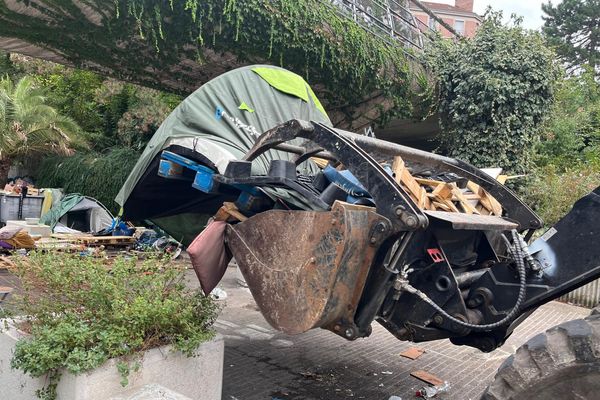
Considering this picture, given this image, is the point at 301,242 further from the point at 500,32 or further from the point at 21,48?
the point at 500,32

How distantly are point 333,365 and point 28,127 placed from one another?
44.1ft

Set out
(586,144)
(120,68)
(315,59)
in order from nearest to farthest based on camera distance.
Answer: (120,68), (315,59), (586,144)

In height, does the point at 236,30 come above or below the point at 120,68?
above

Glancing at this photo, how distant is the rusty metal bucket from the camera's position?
2.91 m

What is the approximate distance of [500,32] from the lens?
39.7 feet

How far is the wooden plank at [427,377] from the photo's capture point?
4.72 meters

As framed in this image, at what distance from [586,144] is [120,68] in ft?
44.7

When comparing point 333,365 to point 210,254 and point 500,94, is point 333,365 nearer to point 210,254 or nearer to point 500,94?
point 210,254

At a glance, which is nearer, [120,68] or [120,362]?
[120,362]

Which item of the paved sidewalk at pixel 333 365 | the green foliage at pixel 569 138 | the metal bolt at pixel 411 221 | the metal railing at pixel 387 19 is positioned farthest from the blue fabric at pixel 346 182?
the green foliage at pixel 569 138

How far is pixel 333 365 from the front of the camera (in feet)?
16.7

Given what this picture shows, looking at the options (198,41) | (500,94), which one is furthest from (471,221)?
(500,94)

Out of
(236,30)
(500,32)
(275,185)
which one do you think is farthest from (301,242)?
(500,32)

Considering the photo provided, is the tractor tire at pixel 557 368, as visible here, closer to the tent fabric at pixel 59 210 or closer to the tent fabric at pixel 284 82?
the tent fabric at pixel 284 82
